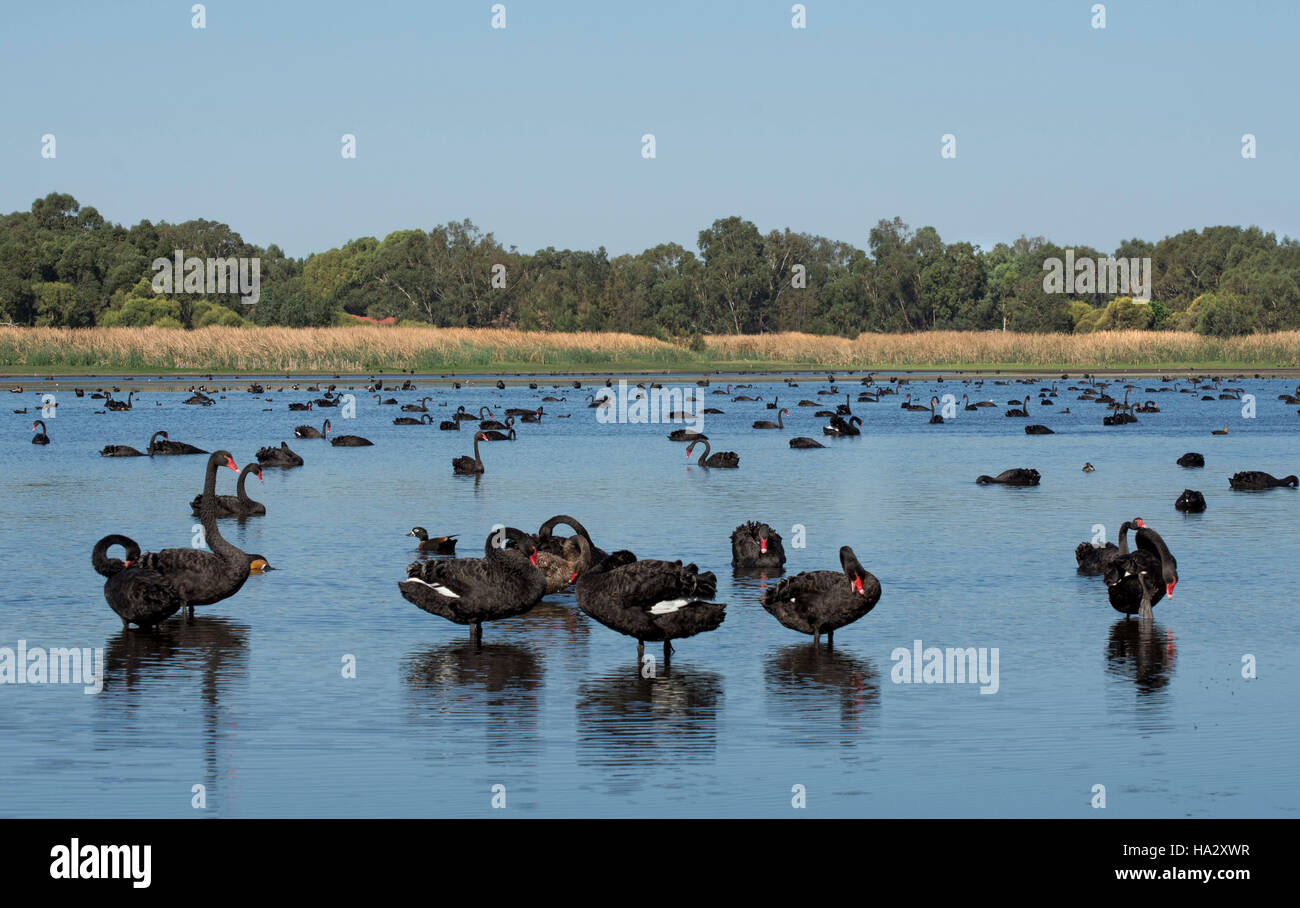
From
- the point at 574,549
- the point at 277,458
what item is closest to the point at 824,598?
the point at 574,549

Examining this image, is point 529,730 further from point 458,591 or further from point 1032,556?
point 1032,556

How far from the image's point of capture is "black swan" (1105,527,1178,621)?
1483cm

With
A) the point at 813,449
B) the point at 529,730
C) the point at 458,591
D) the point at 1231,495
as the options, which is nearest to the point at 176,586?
the point at 458,591

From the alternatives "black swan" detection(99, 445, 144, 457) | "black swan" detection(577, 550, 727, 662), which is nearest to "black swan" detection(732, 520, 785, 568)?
"black swan" detection(577, 550, 727, 662)

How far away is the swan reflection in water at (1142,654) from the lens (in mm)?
12320

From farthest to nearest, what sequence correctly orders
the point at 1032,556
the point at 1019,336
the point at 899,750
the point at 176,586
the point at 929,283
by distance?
the point at 929,283
the point at 1019,336
the point at 1032,556
the point at 176,586
the point at 899,750

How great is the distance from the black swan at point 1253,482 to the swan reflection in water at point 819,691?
17.5 meters

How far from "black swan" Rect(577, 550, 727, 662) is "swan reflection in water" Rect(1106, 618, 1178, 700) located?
11.4ft

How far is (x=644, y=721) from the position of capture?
11.1m

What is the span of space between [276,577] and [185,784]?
8.77 m

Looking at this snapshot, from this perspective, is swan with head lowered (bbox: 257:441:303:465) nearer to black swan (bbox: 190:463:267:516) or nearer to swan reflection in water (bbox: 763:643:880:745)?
black swan (bbox: 190:463:267:516)

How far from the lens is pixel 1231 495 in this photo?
27.8 meters

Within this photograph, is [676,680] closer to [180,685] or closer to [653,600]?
[653,600]
